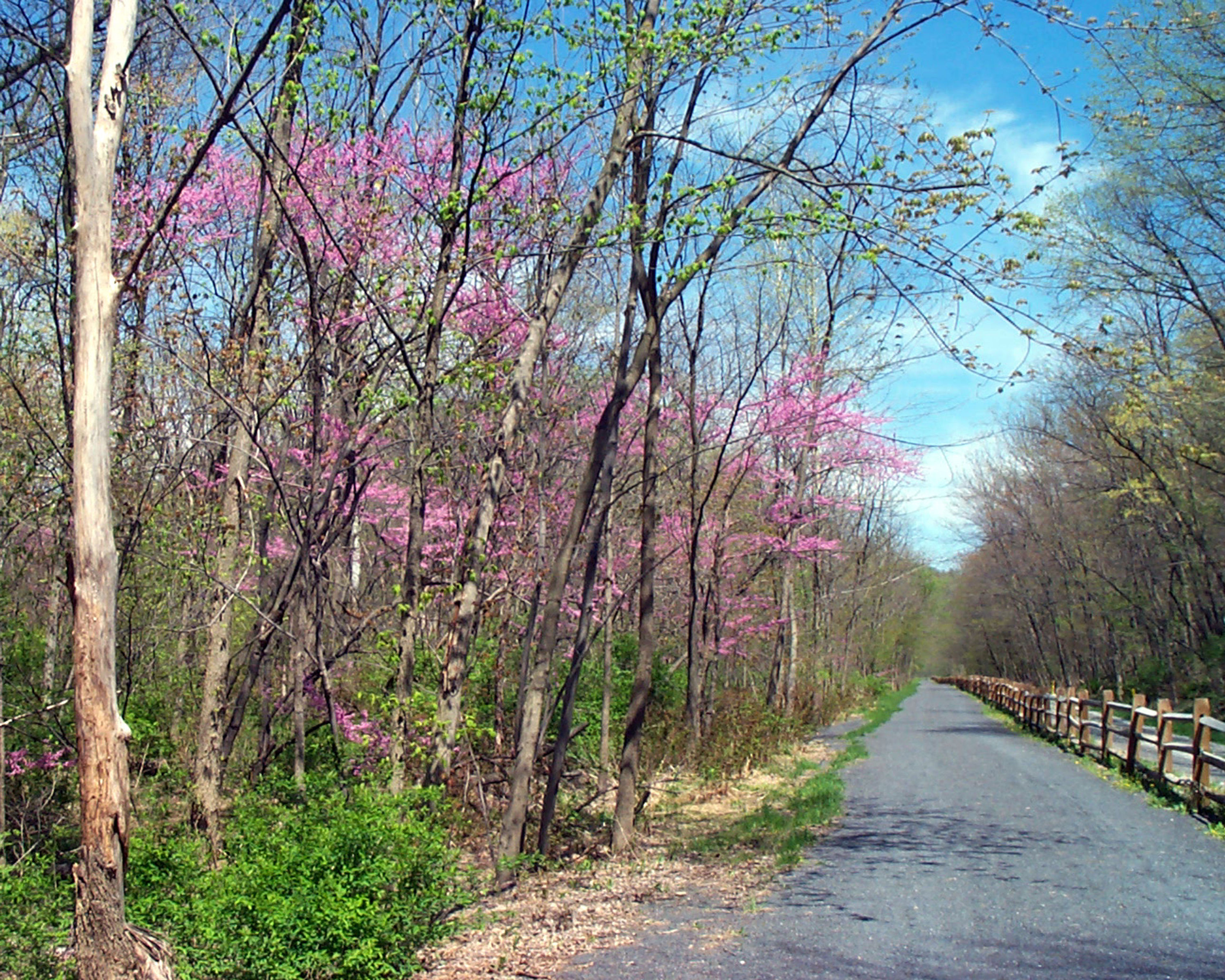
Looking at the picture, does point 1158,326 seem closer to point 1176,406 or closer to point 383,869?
point 1176,406

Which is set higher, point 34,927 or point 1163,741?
point 1163,741

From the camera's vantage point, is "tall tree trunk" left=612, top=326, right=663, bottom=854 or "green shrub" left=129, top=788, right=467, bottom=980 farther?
"tall tree trunk" left=612, top=326, right=663, bottom=854

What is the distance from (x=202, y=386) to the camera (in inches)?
353

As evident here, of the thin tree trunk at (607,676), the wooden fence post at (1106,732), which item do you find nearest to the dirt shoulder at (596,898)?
the thin tree trunk at (607,676)

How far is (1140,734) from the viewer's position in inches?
474

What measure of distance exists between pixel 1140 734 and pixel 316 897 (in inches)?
422

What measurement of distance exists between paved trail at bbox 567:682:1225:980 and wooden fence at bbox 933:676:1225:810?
0.54 meters

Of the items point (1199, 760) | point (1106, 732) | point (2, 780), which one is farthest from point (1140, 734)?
point (2, 780)

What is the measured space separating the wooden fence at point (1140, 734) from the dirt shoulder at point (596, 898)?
4428 millimetres

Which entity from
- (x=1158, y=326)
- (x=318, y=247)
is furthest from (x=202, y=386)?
(x=1158, y=326)

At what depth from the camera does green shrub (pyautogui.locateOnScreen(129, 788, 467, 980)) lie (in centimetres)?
496

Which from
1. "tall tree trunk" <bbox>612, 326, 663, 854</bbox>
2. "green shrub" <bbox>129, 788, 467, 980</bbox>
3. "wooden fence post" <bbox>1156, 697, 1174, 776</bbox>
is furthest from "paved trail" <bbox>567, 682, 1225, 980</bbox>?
"tall tree trunk" <bbox>612, 326, 663, 854</bbox>

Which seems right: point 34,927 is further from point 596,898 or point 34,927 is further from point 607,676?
point 607,676

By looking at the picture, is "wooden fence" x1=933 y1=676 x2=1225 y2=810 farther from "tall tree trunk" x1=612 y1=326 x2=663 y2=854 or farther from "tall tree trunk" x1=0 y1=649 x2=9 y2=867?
"tall tree trunk" x1=0 y1=649 x2=9 y2=867
